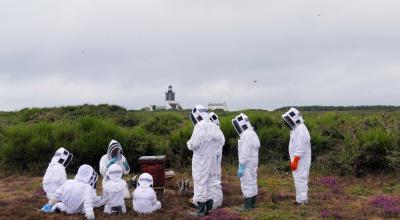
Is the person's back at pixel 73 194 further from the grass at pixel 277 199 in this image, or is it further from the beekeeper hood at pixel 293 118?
the beekeeper hood at pixel 293 118

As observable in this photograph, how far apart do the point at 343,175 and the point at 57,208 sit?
9430 millimetres

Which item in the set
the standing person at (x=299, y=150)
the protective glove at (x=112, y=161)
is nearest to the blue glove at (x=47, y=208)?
the protective glove at (x=112, y=161)

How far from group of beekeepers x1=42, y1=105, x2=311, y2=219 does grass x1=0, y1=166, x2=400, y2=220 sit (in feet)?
0.82

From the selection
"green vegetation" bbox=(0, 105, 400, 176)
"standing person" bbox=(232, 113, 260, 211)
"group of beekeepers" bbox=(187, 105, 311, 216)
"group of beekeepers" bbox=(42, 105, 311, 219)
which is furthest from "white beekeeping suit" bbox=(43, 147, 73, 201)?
"green vegetation" bbox=(0, 105, 400, 176)

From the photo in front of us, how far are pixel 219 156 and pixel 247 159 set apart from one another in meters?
0.63

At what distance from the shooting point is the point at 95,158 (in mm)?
16344

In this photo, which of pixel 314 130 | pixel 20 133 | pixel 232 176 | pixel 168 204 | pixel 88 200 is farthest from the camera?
pixel 314 130

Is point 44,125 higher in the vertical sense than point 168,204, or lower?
higher

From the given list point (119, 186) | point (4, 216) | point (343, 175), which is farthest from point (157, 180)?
point (343, 175)

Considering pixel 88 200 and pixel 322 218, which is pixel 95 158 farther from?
pixel 322 218

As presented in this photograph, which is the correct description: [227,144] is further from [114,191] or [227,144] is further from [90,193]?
[90,193]

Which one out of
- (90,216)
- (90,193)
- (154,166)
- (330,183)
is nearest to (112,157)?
(154,166)

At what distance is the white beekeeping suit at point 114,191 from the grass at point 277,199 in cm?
24

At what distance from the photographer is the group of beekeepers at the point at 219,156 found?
10.1 m
